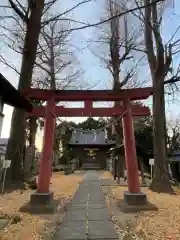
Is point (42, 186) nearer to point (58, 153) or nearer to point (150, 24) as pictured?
point (150, 24)

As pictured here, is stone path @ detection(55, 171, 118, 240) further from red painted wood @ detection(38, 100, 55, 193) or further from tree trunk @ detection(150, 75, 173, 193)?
tree trunk @ detection(150, 75, 173, 193)

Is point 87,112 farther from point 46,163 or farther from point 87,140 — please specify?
point 87,140

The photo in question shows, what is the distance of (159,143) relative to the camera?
1291 cm

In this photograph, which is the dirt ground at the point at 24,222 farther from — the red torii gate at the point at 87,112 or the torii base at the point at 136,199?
the torii base at the point at 136,199

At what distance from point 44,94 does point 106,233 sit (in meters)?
5.01

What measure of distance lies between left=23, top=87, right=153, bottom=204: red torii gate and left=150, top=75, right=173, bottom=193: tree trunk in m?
3.40

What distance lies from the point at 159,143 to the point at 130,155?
412cm

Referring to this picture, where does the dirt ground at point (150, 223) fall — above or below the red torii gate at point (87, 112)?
below

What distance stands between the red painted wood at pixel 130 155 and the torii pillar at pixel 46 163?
238cm

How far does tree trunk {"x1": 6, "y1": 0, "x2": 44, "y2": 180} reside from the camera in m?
12.3

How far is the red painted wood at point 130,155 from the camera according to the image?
29.8 feet

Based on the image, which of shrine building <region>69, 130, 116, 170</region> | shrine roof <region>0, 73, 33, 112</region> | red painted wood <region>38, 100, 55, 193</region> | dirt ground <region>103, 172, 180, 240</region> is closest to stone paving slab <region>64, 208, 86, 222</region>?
dirt ground <region>103, 172, 180, 240</region>

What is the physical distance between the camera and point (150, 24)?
12.9 meters

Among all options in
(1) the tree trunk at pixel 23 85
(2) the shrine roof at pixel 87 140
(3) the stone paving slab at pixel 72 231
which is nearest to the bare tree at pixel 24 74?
(1) the tree trunk at pixel 23 85
